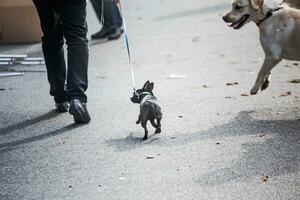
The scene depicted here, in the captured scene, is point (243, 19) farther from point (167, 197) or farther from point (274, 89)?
point (167, 197)

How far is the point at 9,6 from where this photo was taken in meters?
9.76

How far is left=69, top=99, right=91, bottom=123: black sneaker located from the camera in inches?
231

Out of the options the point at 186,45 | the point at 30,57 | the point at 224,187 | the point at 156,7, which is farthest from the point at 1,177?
the point at 156,7

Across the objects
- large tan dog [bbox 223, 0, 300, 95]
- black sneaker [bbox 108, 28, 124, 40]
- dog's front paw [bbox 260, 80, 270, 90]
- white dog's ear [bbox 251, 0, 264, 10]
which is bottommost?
black sneaker [bbox 108, 28, 124, 40]

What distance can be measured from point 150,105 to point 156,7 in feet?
27.5

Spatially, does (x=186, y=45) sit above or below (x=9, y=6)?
below

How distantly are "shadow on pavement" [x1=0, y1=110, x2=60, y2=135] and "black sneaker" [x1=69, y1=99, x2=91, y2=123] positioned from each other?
46 cm

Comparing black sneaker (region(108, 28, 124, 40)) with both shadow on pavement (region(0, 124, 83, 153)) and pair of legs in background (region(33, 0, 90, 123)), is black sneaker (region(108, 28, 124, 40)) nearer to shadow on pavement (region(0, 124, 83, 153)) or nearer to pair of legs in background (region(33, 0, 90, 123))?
pair of legs in background (region(33, 0, 90, 123))

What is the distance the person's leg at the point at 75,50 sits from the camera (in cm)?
571

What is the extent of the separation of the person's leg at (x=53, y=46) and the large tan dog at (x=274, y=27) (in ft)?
6.15

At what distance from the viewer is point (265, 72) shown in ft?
21.1

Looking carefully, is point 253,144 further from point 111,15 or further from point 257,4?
point 111,15

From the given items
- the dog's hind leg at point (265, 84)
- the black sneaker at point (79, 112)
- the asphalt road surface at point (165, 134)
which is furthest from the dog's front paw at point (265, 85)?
the black sneaker at point (79, 112)

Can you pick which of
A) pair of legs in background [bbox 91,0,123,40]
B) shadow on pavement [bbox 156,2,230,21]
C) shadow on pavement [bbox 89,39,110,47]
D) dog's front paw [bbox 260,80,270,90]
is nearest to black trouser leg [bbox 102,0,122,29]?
pair of legs in background [bbox 91,0,123,40]
